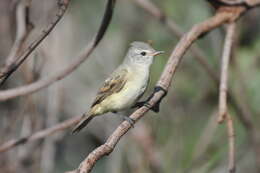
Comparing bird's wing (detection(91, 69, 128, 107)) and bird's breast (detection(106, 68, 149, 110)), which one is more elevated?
bird's wing (detection(91, 69, 128, 107))

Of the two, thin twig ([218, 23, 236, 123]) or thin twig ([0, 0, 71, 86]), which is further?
thin twig ([218, 23, 236, 123])

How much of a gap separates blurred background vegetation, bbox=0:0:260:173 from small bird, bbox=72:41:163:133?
0.76 metres

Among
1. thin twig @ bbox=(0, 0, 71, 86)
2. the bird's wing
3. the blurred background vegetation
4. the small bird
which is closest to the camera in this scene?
thin twig @ bbox=(0, 0, 71, 86)

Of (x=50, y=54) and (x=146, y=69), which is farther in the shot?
(x=50, y=54)

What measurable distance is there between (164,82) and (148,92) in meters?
3.03

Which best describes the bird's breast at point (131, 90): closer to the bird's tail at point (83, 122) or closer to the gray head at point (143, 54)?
the gray head at point (143, 54)

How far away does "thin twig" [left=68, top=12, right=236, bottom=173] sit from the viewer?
2006 millimetres

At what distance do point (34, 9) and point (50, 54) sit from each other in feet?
2.02

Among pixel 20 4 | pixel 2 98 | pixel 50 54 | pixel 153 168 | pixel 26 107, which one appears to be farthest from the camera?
pixel 50 54

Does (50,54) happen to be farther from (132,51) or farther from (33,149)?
(132,51)

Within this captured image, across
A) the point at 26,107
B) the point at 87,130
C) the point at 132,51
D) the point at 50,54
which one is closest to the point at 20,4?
the point at 132,51

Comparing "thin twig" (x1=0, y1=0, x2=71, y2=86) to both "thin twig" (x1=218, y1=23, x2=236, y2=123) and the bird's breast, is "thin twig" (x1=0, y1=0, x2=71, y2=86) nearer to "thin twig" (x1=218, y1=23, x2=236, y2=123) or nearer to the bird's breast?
"thin twig" (x1=218, y1=23, x2=236, y2=123)

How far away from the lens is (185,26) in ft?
20.7

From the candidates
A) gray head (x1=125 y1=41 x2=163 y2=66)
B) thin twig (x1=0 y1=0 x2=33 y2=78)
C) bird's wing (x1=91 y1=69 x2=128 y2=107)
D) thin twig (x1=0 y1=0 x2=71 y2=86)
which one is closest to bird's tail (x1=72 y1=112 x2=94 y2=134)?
bird's wing (x1=91 y1=69 x2=128 y2=107)
